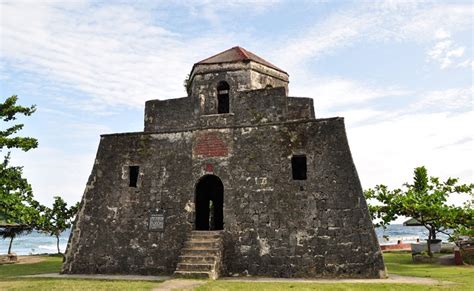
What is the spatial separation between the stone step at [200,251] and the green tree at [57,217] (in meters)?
10.4

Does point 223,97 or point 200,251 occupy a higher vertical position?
point 223,97

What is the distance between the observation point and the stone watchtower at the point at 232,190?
35.5ft

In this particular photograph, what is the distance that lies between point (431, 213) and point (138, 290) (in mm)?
11984

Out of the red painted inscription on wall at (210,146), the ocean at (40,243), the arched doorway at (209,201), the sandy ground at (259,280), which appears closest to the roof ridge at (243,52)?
the red painted inscription on wall at (210,146)

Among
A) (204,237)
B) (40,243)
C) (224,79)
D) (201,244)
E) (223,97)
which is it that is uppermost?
(224,79)

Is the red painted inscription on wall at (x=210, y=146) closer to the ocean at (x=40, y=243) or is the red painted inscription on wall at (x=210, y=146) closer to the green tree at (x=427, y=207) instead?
the green tree at (x=427, y=207)

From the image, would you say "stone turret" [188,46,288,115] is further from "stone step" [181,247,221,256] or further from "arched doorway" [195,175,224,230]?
"stone step" [181,247,221,256]

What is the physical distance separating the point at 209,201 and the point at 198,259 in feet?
18.6

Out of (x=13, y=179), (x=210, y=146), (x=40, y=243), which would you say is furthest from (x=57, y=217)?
(x=40, y=243)

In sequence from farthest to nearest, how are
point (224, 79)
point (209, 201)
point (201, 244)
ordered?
point (209, 201) < point (224, 79) < point (201, 244)

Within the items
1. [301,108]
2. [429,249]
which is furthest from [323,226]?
[429,249]

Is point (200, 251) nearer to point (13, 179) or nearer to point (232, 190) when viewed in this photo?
point (232, 190)

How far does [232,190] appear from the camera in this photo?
1202 centimetres

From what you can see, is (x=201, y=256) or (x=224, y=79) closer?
(x=201, y=256)
